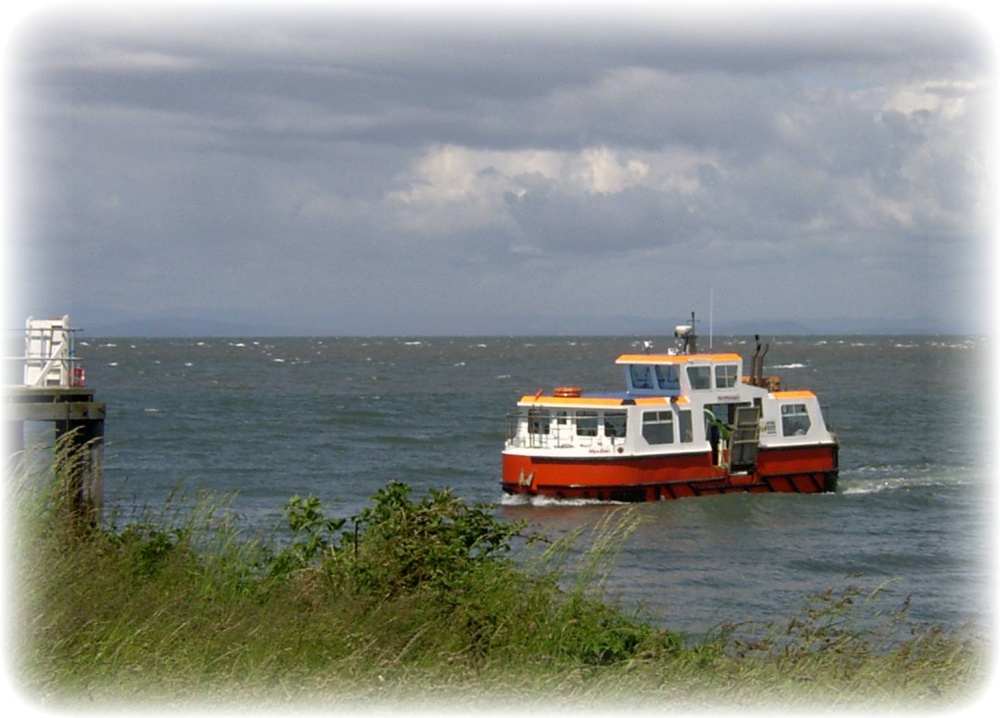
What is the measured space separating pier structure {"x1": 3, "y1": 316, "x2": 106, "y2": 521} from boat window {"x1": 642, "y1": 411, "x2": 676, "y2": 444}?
15.6 metres

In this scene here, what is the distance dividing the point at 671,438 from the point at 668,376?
172cm

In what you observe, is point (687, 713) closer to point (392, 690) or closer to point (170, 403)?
point (392, 690)

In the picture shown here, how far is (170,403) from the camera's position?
68875 mm

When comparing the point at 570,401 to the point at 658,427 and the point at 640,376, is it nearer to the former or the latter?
the point at 658,427

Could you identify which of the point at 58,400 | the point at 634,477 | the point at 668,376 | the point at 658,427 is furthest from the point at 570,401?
the point at 58,400

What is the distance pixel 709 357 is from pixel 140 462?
17482 millimetres

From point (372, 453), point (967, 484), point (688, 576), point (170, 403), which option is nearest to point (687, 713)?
point (688, 576)

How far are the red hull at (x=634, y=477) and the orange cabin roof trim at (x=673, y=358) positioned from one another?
2116 millimetres

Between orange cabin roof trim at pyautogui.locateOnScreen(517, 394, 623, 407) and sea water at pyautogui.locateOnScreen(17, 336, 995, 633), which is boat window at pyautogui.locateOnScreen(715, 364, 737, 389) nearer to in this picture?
sea water at pyautogui.locateOnScreen(17, 336, 995, 633)

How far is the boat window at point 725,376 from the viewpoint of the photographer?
1255 inches

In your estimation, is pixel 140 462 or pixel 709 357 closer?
pixel 709 357

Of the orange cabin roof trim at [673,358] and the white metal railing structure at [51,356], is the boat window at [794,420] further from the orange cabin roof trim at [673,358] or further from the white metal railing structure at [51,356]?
the white metal railing structure at [51,356]

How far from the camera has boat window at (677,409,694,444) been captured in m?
31.1

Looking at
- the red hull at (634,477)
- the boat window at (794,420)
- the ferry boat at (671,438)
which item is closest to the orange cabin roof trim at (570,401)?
the ferry boat at (671,438)
